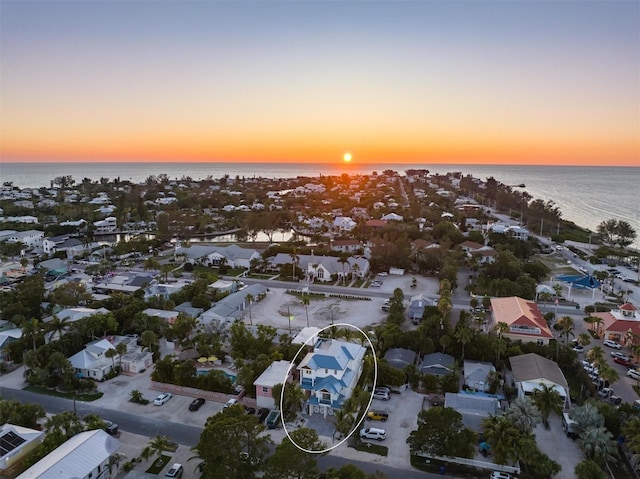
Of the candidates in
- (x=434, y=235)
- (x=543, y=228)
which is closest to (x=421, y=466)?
(x=434, y=235)

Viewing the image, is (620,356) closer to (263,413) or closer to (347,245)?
(263,413)

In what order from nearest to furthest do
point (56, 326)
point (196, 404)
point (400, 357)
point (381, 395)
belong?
point (196, 404) → point (381, 395) → point (400, 357) → point (56, 326)

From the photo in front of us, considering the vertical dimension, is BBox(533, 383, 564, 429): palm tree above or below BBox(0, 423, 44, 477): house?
above

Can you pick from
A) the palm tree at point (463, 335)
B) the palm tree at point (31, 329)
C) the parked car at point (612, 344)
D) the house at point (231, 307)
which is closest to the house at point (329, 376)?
the palm tree at point (463, 335)

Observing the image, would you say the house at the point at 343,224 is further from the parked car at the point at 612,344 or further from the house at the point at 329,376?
the house at the point at 329,376

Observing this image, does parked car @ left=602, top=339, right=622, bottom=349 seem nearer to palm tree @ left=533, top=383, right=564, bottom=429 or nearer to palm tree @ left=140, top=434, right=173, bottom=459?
palm tree @ left=533, top=383, right=564, bottom=429

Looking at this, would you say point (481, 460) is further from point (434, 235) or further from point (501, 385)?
point (434, 235)

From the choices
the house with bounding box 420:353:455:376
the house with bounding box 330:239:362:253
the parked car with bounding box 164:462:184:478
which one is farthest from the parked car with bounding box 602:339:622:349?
the house with bounding box 330:239:362:253

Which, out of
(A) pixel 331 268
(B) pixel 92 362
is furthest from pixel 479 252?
(B) pixel 92 362
